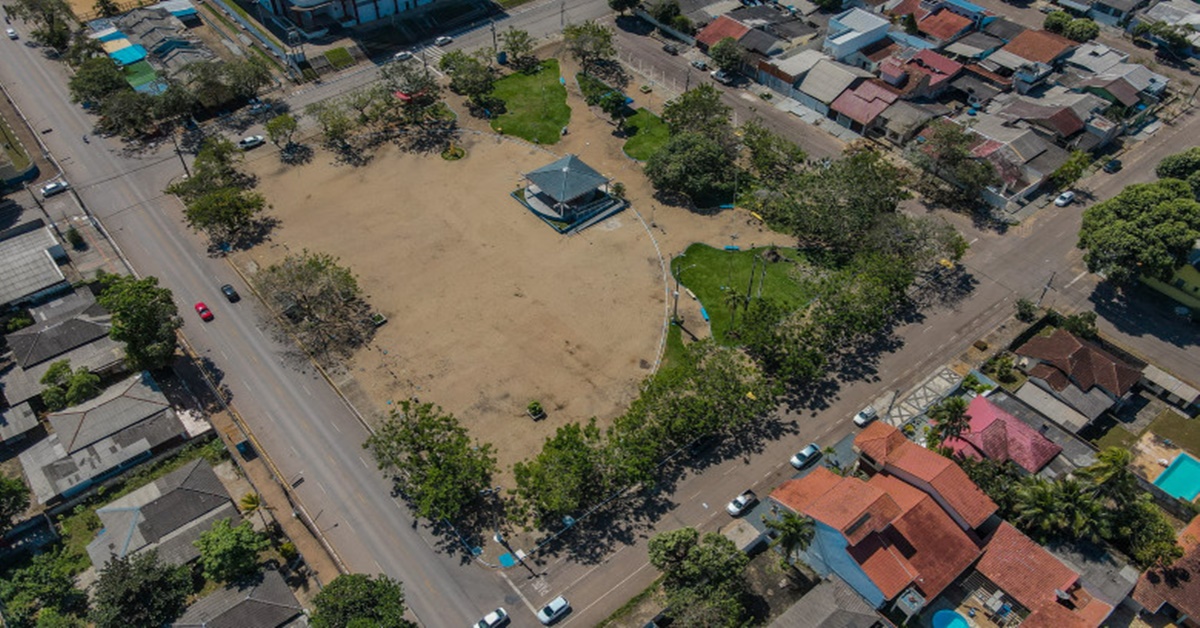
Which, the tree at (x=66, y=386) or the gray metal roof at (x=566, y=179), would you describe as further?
the gray metal roof at (x=566, y=179)

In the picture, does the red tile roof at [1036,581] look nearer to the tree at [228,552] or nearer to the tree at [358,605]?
the tree at [358,605]

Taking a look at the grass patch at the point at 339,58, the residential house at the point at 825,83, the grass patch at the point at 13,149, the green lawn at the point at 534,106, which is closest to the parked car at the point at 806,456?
the green lawn at the point at 534,106

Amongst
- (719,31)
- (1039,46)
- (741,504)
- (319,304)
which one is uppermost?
(1039,46)

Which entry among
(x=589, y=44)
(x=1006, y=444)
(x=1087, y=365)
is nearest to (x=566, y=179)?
(x=589, y=44)

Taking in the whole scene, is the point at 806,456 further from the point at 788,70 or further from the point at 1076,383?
the point at 788,70

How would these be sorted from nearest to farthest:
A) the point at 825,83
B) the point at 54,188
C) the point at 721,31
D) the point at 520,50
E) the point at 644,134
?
the point at 54,188
the point at 644,134
the point at 825,83
the point at 520,50
the point at 721,31

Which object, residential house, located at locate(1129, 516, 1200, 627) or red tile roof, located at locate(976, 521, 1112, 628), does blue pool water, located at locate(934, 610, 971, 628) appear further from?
residential house, located at locate(1129, 516, 1200, 627)
